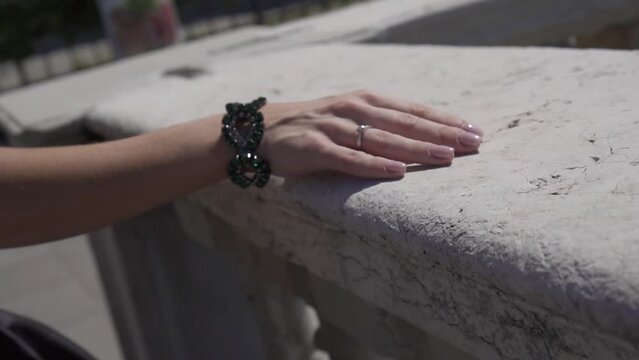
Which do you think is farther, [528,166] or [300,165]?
[300,165]

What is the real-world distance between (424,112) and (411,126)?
3 cm

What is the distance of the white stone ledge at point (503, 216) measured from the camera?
26.3 inches

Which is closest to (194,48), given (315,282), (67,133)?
(67,133)

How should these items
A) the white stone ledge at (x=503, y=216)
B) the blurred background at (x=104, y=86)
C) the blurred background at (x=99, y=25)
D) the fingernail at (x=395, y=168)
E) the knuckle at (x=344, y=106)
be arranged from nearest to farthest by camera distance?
the white stone ledge at (x=503, y=216)
the fingernail at (x=395, y=168)
the knuckle at (x=344, y=106)
the blurred background at (x=104, y=86)
the blurred background at (x=99, y=25)

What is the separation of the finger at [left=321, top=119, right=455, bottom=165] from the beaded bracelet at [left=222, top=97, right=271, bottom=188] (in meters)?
0.10

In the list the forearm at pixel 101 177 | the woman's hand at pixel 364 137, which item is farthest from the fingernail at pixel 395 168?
the forearm at pixel 101 177

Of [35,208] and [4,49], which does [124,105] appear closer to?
[35,208]

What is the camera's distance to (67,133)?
6.15 ft

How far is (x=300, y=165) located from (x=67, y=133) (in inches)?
38.3

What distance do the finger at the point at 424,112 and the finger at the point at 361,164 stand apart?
0.31ft

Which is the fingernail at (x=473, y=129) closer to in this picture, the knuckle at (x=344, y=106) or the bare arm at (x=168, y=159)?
the bare arm at (x=168, y=159)

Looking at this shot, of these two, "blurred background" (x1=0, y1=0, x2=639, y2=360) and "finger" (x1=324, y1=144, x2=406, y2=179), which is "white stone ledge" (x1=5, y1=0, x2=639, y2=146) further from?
"finger" (x1=324, y1=144, x2=406, y2=179)

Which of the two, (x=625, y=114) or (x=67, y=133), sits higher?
(x=625, y=114)

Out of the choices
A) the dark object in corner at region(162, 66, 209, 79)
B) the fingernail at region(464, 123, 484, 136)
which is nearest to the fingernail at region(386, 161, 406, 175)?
the fingernail at region(464, 123, 484, 136)
